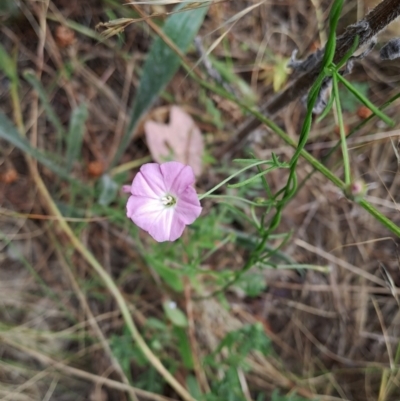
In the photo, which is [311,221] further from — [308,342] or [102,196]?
[102,196]

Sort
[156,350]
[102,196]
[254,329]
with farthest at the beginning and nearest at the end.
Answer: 1. [156,350]
2. [102,196]
3. [254,329]

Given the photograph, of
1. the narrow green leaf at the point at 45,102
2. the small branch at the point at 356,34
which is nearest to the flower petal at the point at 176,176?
the small branch at the point at 356,34

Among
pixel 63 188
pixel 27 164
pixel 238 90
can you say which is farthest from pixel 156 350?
pixel 238 90

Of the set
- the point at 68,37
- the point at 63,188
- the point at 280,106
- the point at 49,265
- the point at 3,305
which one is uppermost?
the point at 68,37

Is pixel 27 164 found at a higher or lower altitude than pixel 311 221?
higher

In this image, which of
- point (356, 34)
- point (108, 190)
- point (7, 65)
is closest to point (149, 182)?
point (356, 34)

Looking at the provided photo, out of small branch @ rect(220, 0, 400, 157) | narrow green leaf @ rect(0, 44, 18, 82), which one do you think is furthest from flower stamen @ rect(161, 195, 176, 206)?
narrow green leaf @ rect(0, 44, 18, 82)
